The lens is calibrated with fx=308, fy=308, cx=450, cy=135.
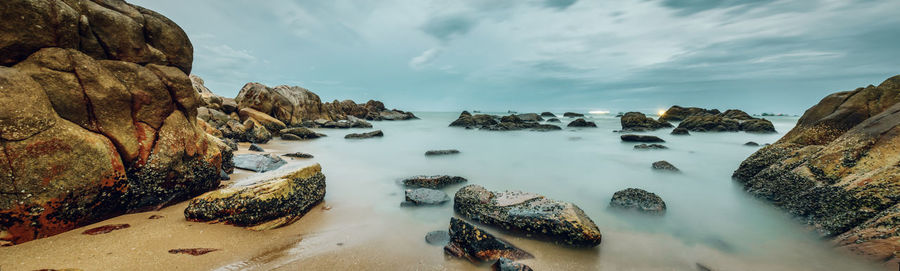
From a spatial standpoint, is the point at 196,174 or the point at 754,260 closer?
the point at 754,260

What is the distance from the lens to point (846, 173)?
4.00m

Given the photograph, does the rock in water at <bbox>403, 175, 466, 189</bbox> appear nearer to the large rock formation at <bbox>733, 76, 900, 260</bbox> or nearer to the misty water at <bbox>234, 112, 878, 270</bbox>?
the misty water at <bbox>234, 112, 878, 270</bbox>

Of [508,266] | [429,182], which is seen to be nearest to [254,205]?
[508,266]

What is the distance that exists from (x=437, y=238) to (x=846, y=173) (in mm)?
5364

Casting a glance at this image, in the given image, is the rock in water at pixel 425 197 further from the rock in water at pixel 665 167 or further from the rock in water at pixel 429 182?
the rock in water at pixel 665 167

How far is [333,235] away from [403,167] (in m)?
4.78

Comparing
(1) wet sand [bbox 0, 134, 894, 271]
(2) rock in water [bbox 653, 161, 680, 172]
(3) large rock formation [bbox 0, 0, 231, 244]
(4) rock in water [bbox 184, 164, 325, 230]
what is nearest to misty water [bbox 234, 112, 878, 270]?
(1) wet sand [bbox 0, 134, 894, 271]

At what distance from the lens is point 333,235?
11.9 feet

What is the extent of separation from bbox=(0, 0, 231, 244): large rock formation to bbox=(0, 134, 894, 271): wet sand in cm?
29

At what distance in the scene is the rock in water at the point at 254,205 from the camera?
348cm

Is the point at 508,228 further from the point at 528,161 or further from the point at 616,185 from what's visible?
the point at 528,161

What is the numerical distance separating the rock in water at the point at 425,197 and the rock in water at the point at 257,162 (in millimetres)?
3684

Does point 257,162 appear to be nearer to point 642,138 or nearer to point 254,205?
point 254,205

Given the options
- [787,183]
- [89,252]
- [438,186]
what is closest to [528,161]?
[438,186]
